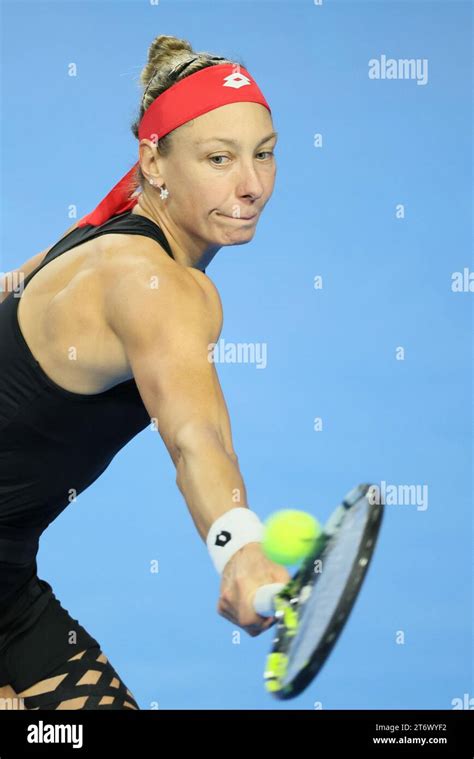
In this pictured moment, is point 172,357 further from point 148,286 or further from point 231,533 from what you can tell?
point 231,533

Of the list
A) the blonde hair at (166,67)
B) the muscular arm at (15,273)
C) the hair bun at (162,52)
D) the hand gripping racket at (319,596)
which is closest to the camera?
the hand gripping racket at (319,596)

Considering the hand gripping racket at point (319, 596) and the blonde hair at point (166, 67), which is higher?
the blonde hair at point (166, 67)

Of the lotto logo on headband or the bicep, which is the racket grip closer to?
the bicep

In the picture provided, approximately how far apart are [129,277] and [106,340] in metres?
0.13

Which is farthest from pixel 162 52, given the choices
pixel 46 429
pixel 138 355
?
pixel 138 355

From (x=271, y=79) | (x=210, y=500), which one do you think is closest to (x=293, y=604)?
(x=210, y=500)

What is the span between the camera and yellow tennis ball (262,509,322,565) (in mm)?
1870

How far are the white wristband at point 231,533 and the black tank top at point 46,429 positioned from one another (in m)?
0.64

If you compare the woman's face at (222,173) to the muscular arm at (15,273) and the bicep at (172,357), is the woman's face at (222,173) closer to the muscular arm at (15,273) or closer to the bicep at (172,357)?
the bicep at (172,357)

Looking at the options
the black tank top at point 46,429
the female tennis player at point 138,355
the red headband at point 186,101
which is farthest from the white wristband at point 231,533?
the red headband at point 186,101

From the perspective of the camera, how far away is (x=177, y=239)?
9.27 ft

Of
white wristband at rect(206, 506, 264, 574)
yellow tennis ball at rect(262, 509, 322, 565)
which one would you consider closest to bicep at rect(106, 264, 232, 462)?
white wristband at rect(206, 506, 264, 574)

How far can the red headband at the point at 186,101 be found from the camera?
109 inches

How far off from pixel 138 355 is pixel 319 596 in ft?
2.13
